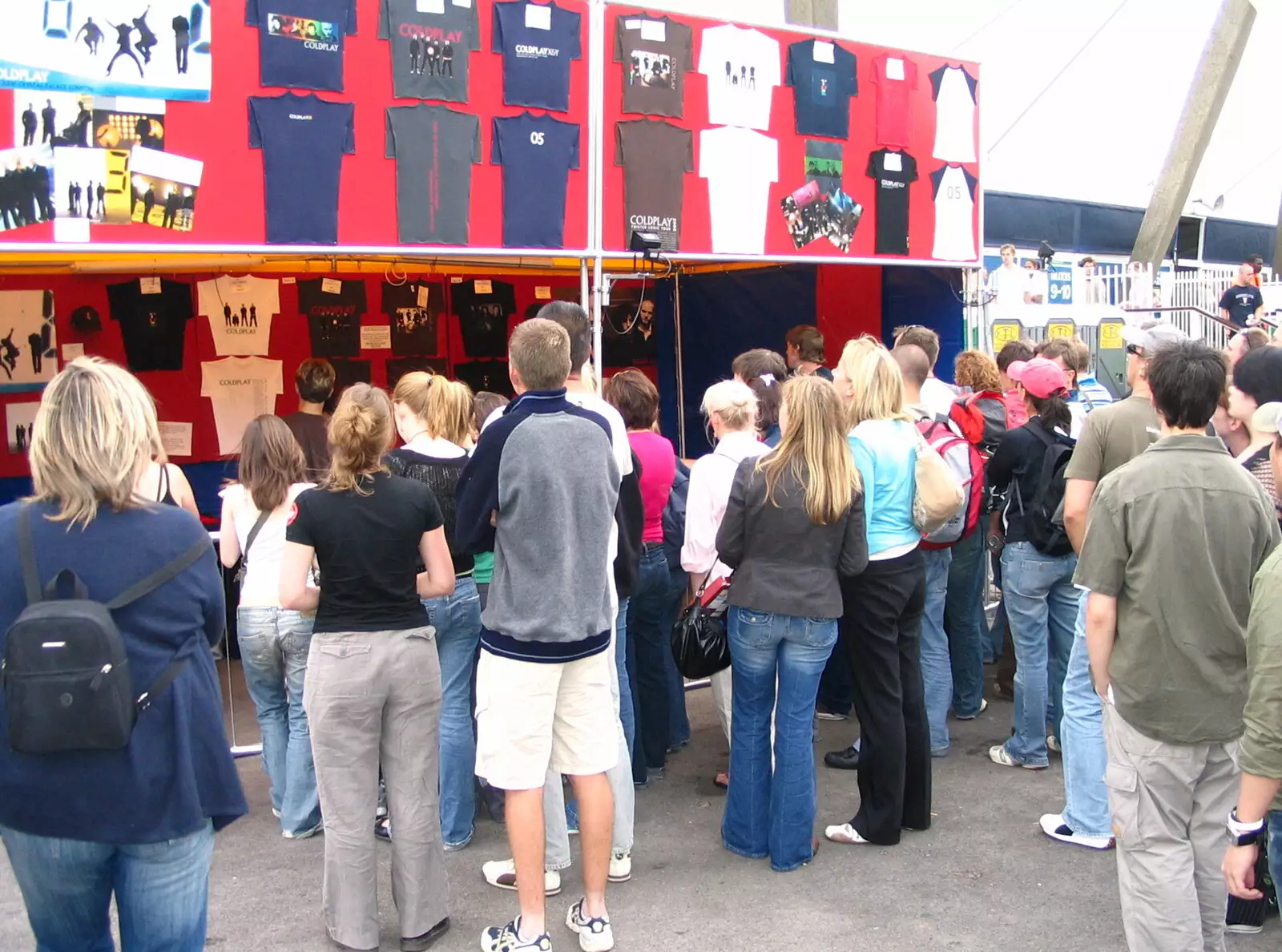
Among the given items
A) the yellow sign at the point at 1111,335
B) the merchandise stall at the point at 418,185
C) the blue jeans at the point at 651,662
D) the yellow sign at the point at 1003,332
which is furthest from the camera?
the yellow sign at the point at 1111,335

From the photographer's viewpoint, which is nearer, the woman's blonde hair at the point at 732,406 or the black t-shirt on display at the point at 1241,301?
the woman's blonde hair at the point at 732,406

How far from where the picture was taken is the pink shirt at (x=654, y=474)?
178 inches

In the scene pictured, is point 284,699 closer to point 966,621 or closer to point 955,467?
point 955,467

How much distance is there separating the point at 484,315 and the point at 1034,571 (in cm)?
500

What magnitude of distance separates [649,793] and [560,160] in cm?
288

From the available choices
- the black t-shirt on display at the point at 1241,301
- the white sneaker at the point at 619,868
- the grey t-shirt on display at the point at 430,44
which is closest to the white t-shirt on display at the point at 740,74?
the grey t-shirt on display at the point at 430,44

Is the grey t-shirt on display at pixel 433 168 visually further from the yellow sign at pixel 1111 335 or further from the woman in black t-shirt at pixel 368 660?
the yellow sign at pixel 1111 335

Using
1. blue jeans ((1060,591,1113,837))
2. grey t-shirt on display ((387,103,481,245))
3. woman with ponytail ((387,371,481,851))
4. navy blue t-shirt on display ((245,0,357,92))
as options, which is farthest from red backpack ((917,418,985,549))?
navy blue t-shirt on display ((245,0,357,92))

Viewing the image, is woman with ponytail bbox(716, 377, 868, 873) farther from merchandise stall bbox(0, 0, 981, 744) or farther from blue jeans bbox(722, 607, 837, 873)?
merchandise stall bbox(0, 0, 981, 744)

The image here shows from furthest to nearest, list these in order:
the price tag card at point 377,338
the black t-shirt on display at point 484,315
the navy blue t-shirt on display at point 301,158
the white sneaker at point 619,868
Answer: the black t-shirt on display at point 484,315 < the price tag card at point 377,338 < the navy blue t-shirt on display at point 301,158 < the white sneaker at point 619,868

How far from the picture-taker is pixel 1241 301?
13.8 metres

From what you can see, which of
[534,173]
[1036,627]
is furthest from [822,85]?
[1036,627]

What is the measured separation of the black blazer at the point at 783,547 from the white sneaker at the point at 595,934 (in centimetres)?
109

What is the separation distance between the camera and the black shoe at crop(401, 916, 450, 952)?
3.48 m
